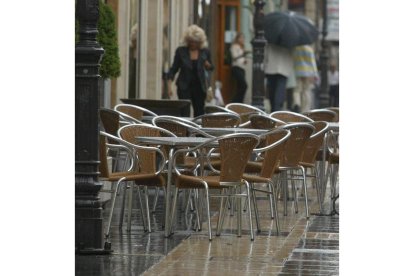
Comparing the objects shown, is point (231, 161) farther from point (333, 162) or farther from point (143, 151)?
point (333, 162)

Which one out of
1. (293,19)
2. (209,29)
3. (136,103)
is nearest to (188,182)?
(136,103)

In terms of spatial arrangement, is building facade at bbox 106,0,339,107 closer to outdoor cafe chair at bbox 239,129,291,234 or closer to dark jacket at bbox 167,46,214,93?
dark jacket at bbox 167,46,214,93

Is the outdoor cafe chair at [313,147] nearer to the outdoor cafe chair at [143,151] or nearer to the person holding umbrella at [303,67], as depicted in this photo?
the outdoor cafe chair at [143,151]

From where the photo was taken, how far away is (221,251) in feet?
40.4

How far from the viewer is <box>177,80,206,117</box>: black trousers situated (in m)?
23.1

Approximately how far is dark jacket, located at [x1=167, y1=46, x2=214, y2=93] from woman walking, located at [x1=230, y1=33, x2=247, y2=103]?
42.6ft

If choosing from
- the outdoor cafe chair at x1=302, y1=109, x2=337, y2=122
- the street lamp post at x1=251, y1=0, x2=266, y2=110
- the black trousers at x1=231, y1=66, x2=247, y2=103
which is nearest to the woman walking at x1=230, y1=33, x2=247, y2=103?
the black trousers at x1=231, y1=66, x2=247, y2=103

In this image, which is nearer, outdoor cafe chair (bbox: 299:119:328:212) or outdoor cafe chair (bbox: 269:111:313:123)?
outdoor cafe chair (bbox: 299:119:328:212)

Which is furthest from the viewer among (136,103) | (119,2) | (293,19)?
(293,19)

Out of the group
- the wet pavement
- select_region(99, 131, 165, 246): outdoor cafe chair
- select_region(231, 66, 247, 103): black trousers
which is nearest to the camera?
the wet pavement

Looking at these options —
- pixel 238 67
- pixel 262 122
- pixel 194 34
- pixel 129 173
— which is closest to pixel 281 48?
pixel 238 67
